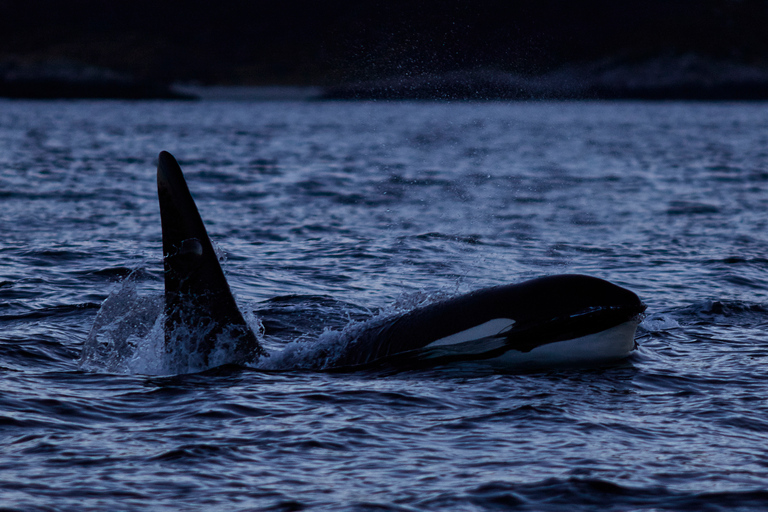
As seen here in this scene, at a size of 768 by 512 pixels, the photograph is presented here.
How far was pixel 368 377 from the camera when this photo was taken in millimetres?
9672

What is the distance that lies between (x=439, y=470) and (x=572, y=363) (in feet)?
10.2

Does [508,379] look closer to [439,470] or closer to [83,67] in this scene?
[439,470]

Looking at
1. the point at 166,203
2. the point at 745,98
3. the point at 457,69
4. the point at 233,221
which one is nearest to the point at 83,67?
the point at 457,69

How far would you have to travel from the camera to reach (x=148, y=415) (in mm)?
8445

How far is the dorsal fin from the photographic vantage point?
967 cm

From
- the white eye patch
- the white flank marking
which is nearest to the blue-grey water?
the white flank marking

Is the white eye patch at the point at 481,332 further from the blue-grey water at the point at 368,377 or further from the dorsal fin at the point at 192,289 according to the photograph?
the dorsal fin at the point at 192,289

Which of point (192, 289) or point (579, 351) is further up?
point (192, 289)

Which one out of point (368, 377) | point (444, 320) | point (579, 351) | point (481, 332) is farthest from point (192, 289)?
point (579, 351)

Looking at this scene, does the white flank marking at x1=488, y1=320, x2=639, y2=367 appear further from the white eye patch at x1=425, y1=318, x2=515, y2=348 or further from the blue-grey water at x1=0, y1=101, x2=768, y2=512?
the white eye patch at x1=425, y1=318, x2=515, y2=348

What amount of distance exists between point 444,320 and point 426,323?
247mm

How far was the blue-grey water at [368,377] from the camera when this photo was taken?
6.91m

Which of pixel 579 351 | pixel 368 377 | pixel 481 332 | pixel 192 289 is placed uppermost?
pixel 192 289

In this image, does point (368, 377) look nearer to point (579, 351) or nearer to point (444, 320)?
point (444, 320)
